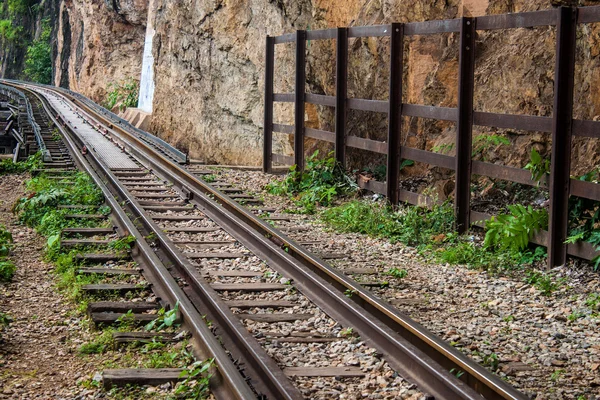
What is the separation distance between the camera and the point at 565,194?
8.06 metres

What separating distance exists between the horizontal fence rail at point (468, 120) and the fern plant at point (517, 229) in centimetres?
14

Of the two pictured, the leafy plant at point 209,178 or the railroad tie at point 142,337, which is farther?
the leafy plant at point 209,178

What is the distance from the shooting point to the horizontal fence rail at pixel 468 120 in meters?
8.01

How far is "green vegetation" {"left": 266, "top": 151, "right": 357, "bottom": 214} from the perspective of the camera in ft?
40.2

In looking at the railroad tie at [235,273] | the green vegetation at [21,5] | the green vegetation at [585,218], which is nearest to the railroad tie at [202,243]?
the railroad tie at [235,273]

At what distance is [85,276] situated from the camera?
7.73 meters

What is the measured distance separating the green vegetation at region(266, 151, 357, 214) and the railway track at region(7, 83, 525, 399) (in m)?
0.87

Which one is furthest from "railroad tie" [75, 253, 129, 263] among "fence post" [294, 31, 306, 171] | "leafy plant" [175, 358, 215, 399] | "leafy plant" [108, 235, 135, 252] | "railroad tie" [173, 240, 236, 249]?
"fence post" [294, 31, 306, 171]

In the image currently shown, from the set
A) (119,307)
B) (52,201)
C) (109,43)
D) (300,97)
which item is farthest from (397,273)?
(109,43)

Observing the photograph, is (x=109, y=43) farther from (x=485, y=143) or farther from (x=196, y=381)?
(x=196, y=381)

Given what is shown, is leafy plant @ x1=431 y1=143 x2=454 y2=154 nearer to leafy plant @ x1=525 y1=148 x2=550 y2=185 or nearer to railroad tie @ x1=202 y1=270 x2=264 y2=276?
leafy plant @ x1=525 y1=148 x2=550 y2=185

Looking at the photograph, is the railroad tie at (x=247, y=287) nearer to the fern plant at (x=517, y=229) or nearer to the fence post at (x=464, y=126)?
the fern plant at (x=517, y=229)

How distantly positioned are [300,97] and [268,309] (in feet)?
24.4

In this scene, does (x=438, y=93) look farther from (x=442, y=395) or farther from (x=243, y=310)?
→ (x=442, y=395)
